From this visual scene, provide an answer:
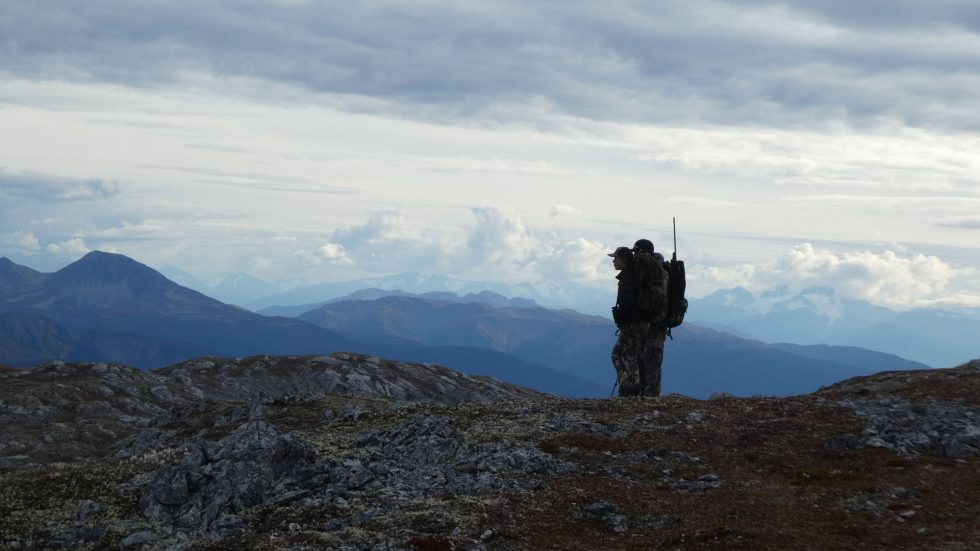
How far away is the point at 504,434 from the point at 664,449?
5.85 meters

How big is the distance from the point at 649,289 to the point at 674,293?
2730 mm

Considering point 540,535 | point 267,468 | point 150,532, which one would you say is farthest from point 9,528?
point 540,535

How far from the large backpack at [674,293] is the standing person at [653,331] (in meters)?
0.55

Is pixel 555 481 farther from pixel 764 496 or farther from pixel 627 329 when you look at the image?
pixel 627 329

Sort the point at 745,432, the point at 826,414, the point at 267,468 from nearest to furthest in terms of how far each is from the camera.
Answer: the point at 267,468
the point at 745,432
the point at 826,414

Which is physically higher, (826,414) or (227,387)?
(826,414)

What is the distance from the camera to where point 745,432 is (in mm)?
28797

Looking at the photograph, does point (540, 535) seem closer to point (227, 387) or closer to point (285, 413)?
point (285, 413)

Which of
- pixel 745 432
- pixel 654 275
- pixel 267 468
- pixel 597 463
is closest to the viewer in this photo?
pixel 267 468

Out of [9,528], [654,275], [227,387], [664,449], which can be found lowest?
[227,387]

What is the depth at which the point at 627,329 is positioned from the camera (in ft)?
123

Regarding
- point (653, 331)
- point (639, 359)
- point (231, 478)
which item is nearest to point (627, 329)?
point (653, 331)

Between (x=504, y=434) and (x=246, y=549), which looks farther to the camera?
(x=504, y=434)

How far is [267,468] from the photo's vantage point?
24094 mm
